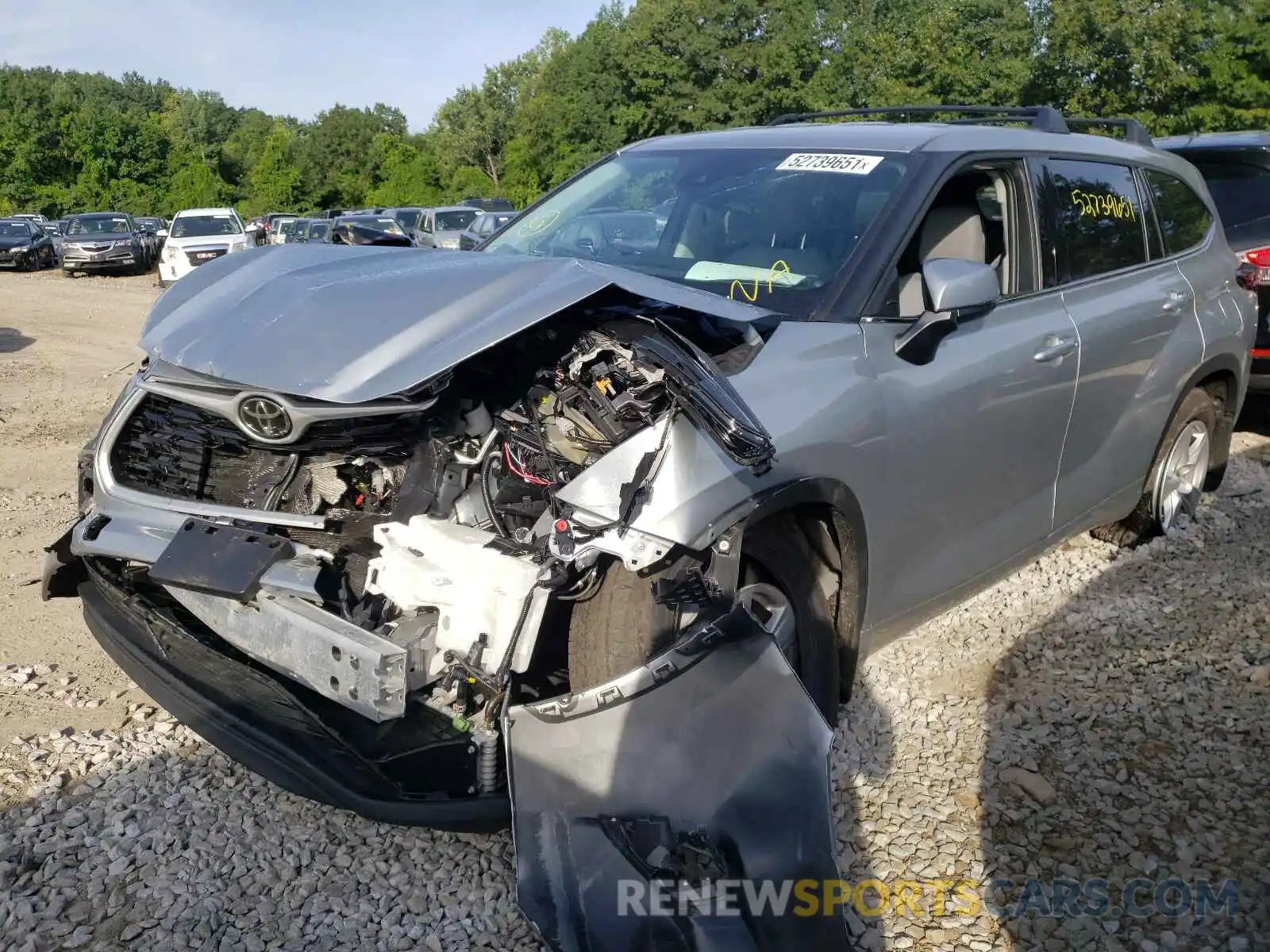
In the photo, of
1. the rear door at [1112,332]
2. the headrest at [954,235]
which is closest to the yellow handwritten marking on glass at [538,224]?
the headrest at [954,235]

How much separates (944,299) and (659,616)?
4.31ft

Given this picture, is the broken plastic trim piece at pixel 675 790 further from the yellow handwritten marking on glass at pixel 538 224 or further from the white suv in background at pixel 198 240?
the white suv in background at pixel 198 240

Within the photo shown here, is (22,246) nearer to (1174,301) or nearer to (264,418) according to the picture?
(264,418)

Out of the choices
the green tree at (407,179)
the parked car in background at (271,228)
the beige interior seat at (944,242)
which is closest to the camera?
the beige interior seat at (944,242)

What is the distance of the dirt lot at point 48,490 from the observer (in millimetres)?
3598

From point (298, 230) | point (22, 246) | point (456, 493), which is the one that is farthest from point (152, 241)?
point (456, 493)

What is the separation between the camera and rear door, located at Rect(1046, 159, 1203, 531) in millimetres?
3971

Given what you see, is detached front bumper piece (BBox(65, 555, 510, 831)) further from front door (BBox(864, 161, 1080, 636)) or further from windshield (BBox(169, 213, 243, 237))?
windshield (BBox(169, 213, 243, 237))

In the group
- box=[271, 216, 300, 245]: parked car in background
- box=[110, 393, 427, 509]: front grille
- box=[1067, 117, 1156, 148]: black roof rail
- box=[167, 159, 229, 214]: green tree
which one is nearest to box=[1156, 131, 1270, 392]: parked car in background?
box=[1067, 117, 1156, 148]: black roof rail

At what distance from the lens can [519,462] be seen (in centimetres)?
278

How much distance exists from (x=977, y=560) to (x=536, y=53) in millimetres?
81639

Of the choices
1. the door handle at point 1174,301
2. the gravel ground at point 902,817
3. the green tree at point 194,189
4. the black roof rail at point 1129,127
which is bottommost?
the gravel ground at point 902,817

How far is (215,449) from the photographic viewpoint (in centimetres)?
304

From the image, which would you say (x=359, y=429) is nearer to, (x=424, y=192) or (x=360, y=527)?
(x=360, y=527)
